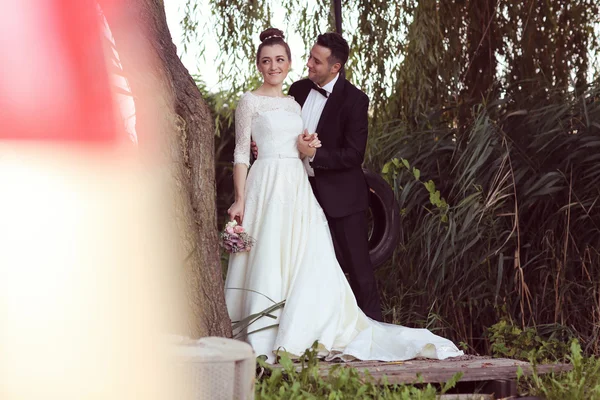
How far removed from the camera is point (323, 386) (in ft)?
12.1

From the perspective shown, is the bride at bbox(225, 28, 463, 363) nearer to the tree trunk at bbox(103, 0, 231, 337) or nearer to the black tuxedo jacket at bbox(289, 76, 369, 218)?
the black tuxedo jacket at bbox(289, 76, 369, 218)

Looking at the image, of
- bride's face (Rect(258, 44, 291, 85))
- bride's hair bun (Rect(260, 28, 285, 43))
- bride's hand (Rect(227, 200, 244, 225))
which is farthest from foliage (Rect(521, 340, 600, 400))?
bride's hair bun (Rect(260, 28, 285, 43))

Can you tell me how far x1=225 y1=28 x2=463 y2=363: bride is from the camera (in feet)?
14.7

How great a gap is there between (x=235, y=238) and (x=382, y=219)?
1.25 m

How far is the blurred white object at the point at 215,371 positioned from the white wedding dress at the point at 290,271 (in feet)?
6.43

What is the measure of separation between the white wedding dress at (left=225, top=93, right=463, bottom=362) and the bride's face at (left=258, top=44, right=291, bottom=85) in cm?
12

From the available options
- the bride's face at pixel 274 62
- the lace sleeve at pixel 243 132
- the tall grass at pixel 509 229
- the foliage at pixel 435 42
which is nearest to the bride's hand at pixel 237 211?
the lace sleeve at pixel 243 132

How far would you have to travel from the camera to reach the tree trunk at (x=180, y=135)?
11.4ft

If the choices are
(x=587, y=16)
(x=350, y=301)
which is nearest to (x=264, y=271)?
(x=350, y=301)

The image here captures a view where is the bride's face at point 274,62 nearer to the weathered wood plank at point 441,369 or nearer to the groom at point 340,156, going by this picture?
the groom at point 340,156

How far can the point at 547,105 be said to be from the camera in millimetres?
5984

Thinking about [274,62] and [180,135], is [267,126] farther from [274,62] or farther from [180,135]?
[180,135]

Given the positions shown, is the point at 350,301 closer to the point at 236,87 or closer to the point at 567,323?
the point at 567,323

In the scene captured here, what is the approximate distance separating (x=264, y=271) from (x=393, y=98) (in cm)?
255
